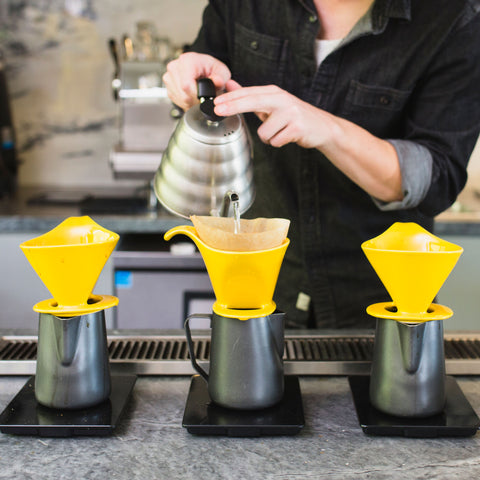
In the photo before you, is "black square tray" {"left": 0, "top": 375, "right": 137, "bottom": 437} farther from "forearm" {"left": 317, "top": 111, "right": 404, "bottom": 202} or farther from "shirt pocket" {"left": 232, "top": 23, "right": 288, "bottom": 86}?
"shirt pocket" {"left": 232, "top": 23, "right": 288, "bottom": 86}

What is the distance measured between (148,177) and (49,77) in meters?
0.88

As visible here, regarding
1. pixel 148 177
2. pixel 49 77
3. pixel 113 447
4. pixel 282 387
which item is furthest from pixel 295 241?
pixel 49 77

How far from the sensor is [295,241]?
1.38 m

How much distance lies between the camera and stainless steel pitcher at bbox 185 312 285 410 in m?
0.73

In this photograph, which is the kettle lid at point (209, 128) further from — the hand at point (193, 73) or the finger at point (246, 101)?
the hand at point (193, 73)

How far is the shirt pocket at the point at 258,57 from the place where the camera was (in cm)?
130

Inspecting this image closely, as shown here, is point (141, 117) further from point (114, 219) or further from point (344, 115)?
point (344, 115)

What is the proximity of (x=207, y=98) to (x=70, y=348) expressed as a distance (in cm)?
42

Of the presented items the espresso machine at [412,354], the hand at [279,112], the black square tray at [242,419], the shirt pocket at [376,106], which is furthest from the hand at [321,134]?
the black square tray at [242,419]

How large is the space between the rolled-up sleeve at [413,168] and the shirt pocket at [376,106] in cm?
14

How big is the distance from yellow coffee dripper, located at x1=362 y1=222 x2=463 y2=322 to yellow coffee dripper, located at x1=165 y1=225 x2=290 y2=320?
13 cm

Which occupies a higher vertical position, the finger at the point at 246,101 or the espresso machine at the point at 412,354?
the finger at the point at 246,101

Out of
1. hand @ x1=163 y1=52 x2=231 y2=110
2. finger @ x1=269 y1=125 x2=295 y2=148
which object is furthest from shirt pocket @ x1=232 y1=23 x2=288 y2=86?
finger @ x1=269 y1=125 x2=295 y2=148

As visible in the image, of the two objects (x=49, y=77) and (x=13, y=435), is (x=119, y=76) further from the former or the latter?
(x=13, y=435)
